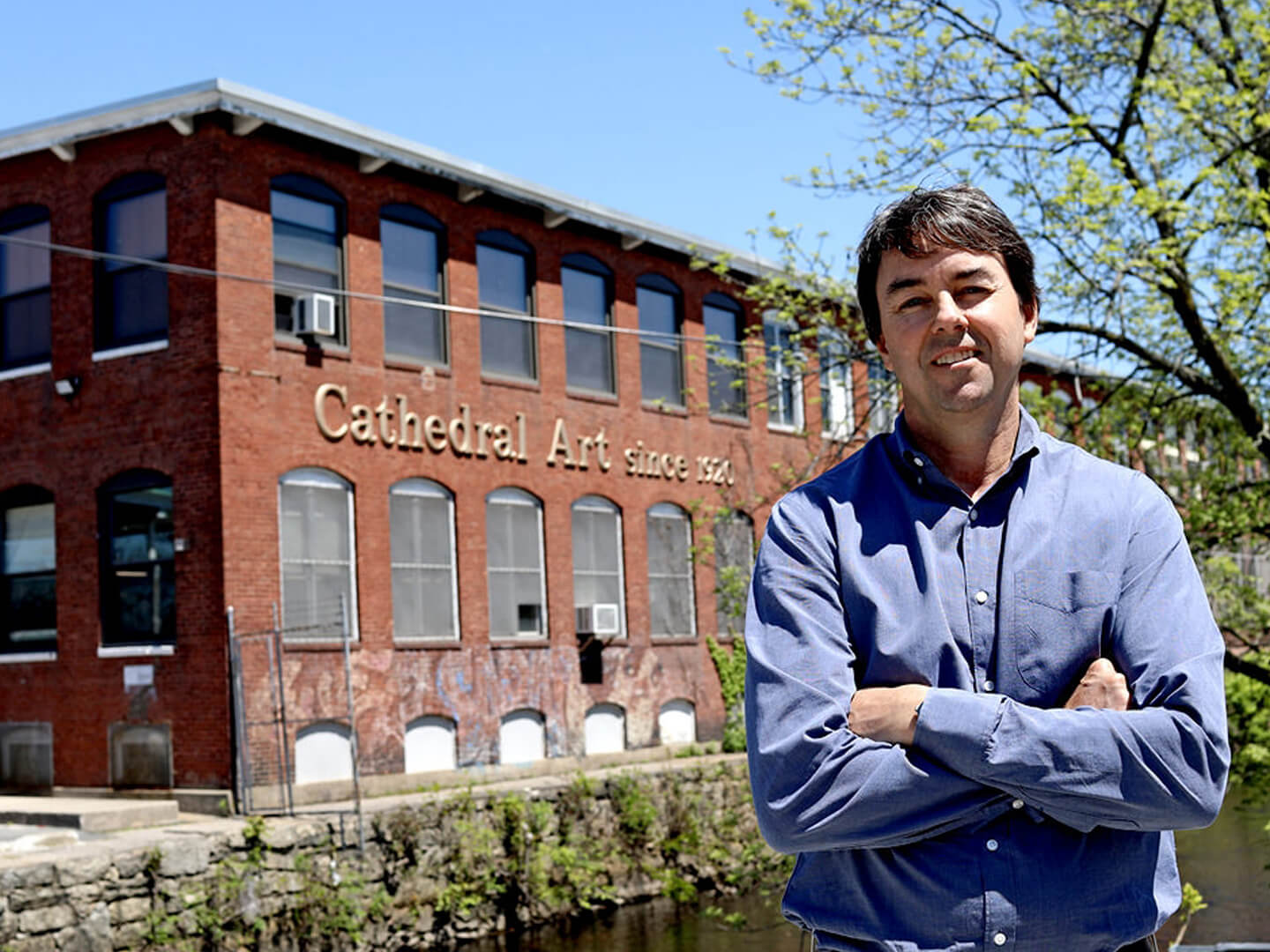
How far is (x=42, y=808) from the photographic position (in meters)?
15.8

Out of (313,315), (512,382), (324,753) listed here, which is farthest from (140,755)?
(512,382)

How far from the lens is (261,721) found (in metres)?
16.6

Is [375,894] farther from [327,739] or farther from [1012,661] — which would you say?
[1012,661]

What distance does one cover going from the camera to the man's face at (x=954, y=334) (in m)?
Result: 2.38

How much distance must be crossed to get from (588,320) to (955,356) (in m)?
20.0

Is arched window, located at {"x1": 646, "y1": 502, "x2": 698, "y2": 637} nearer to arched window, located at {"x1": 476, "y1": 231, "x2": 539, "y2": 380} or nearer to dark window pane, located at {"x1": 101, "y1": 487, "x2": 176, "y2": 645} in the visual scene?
A: arched window, located at {"x1": 476, "y1": 231, "x2": 539, "y2": 380}

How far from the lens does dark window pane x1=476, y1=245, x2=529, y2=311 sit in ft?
67.4

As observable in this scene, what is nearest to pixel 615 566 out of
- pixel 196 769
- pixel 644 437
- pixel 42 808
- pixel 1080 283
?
pixel 644 437

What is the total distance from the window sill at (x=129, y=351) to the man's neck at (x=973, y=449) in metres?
16.0

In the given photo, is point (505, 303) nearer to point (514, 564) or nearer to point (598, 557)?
point (514, 564)

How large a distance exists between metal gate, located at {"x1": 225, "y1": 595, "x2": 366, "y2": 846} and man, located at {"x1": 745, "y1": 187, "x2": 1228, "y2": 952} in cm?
1442

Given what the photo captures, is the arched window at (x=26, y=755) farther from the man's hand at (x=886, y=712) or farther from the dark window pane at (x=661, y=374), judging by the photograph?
the man's hand at (x=886, y=712)

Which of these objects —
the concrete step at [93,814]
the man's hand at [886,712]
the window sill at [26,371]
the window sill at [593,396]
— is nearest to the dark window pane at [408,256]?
A: the window sill at [593,396]

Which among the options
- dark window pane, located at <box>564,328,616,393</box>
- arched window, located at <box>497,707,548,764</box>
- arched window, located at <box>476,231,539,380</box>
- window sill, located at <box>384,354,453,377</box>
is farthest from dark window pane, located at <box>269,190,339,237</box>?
arched window, located at <box>497,707,548,764</box>
